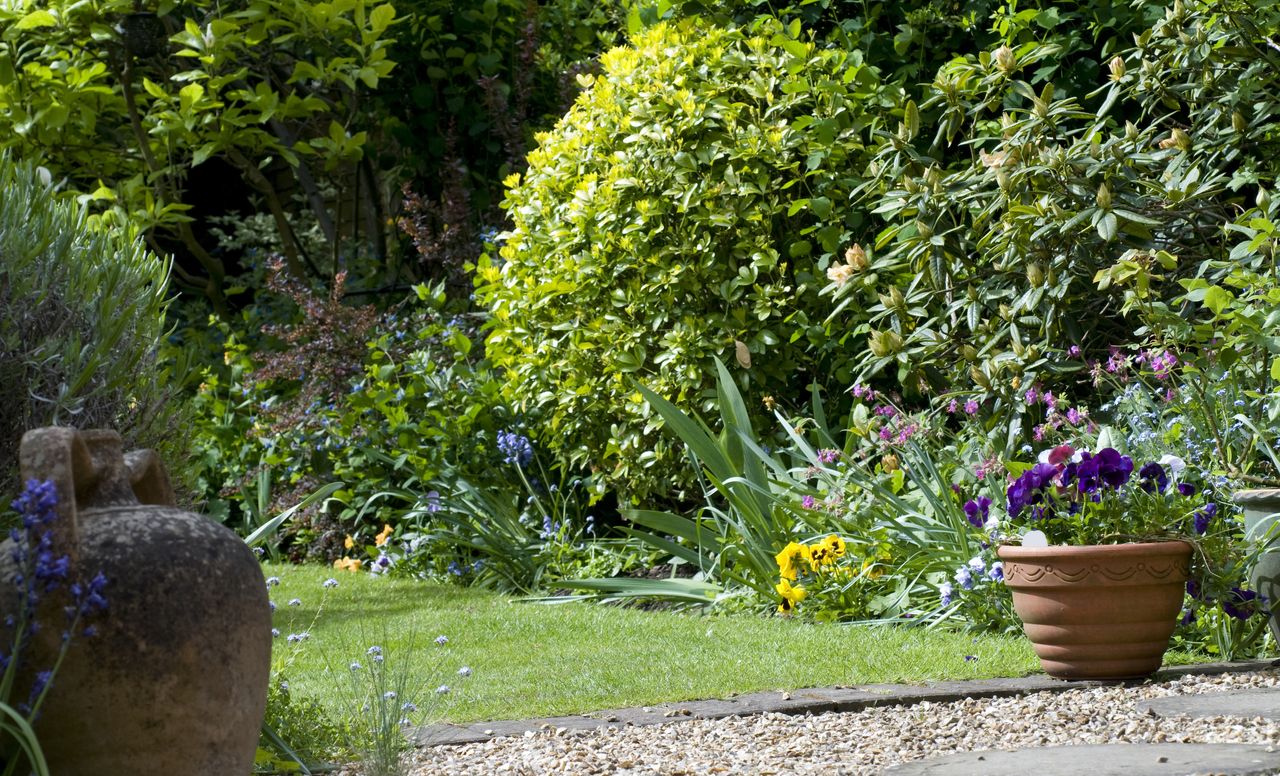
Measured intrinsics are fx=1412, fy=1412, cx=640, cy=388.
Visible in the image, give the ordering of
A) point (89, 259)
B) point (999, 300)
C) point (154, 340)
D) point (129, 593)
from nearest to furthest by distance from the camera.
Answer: point (129, 593) → point (89, 259) → point (154, 340) → point (999, 300)

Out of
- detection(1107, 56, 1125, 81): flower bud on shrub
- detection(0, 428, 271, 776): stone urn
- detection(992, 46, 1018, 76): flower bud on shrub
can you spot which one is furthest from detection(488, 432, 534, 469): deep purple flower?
detection(0, 428, 271, 776): stone urn

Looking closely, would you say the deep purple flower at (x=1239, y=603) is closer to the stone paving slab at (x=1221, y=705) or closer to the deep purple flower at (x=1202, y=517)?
the deep purple flower at (x=1202, y=517)

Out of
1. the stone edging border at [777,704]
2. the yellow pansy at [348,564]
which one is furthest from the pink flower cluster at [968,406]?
the yellow pansy at [348,564]

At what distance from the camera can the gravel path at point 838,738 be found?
3029 mm

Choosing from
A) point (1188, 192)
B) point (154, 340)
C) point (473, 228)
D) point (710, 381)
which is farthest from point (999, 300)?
point (473, 228)

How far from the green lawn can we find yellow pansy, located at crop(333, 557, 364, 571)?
111cm

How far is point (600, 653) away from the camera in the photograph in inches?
178

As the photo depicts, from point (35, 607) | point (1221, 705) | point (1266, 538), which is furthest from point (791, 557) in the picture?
point (35, 607)

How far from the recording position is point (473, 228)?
28.6ft

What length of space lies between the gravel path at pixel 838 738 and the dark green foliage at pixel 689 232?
2.56m

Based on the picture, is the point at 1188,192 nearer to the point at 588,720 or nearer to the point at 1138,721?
the point at 1138,721

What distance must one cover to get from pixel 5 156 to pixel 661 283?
330cm

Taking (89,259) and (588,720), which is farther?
(588,720)

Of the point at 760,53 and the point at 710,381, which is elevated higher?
the point at 760,53
